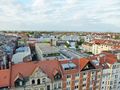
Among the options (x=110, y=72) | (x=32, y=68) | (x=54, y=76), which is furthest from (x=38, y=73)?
(x=110, y=72)

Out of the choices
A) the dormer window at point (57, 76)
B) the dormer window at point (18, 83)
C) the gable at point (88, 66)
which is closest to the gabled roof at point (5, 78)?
the dormer window at point (18, 83)

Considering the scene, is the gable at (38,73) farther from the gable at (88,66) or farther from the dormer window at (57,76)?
the gable at (88,66)

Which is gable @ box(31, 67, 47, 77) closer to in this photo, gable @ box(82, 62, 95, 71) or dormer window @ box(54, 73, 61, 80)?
dormer window @ box(54, 73, 61, 80)

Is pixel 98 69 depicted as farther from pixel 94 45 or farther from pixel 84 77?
pixel 94 45

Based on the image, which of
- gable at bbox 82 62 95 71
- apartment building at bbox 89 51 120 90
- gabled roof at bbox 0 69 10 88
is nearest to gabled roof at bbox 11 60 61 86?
gabled roof at bbox 0 69 10 88

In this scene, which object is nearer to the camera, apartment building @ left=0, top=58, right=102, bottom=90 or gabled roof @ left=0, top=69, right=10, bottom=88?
gabled roof @ left=0, top=69, right=10, bottom=88

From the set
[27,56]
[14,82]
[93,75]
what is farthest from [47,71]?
[27,56]

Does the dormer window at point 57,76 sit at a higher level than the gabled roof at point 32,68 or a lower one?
lower

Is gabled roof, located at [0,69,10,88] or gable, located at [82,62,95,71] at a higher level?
gable, located at [82,62,95,71]

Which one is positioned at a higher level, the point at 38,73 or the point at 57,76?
the point at 38,73

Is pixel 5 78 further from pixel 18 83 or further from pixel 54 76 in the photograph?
pixel 54 76

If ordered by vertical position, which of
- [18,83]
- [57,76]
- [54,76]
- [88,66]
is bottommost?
[18,83]
